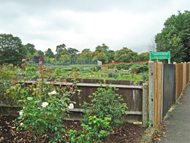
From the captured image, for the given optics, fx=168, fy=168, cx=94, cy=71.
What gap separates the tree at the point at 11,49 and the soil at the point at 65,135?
58.9 meters

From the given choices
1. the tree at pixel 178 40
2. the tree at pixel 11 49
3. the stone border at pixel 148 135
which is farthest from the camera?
the tree at pixel 11 49

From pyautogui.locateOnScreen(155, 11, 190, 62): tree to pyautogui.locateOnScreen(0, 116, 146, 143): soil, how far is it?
32799 mm

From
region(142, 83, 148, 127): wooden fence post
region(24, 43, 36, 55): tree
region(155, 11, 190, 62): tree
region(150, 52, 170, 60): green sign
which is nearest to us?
region(142, 83, 148, 127): wooden fence post

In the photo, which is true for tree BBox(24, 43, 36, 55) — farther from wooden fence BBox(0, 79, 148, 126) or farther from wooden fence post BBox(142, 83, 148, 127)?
wooden fence post BBox(142, 83, 148, 127)

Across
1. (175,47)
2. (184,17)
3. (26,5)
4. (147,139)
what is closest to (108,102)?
(147,139)

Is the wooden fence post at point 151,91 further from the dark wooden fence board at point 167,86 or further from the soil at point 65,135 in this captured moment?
the dark wooden fence board at point 167,86

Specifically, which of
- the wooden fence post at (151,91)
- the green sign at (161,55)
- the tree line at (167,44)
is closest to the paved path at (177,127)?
the wooden fence post at (151,91)

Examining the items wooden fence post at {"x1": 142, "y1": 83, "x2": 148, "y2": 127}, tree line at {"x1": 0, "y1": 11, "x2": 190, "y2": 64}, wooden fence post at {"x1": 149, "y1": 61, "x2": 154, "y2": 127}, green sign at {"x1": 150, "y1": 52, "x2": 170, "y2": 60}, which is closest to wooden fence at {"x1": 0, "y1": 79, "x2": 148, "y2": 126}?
wooden fence post at {"x1": 142, "y1": 83, "x2": 148, "y2": 127}

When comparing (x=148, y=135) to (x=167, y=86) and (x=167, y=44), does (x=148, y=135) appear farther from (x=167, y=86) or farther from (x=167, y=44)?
(x=167, y=44)

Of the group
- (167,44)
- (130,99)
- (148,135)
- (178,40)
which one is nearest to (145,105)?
(130,99)

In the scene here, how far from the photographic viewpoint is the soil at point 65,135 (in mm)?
3096

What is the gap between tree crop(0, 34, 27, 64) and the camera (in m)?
57.4

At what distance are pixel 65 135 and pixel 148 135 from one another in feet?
5.60

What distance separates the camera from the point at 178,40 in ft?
114
